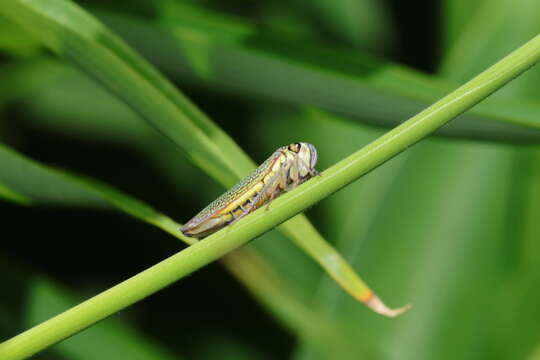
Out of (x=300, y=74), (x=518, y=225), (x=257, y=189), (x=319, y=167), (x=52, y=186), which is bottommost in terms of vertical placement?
(x=518, y=225)

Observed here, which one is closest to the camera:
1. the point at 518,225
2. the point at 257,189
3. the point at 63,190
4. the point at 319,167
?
the point at 63,190

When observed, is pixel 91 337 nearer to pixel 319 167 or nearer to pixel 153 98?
→ pixel 153 98

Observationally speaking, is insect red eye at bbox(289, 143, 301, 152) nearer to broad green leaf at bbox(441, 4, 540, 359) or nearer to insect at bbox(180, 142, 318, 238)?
insect at bbox(180, 142, 318, 238)

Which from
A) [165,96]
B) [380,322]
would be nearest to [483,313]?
[380,322]

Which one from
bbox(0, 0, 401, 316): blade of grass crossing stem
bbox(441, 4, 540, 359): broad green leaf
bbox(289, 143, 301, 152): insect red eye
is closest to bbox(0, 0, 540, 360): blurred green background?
bbox(441, 4, 540, 359): broad green leaf

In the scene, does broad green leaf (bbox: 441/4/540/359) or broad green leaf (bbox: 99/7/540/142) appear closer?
broad green leaf (bbox: 99/7/540/142)

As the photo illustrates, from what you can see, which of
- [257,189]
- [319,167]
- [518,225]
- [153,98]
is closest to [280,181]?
[257,189]
